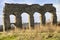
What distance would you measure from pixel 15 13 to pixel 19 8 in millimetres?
772

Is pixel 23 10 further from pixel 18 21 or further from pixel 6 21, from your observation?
pixel 6 21

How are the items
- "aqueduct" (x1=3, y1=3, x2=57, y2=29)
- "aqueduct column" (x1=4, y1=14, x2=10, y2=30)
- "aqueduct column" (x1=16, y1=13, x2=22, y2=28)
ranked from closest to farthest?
"aqueduct column" (x1=4, y1=14, x2=10, y2=30) → "aqueduct" (x1=3, y1=3, x2=57, y2=29) → "aqueduct column" (x1=16, y1=13, x2=22, y2=28)

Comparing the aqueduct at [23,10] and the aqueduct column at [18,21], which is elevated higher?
the aqueduct at [23,10]

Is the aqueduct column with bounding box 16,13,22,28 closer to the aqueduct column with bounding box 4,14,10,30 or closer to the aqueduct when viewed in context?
the aqueduct

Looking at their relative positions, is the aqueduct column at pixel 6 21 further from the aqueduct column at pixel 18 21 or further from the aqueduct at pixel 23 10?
the aqueduct column at pixel 18 21

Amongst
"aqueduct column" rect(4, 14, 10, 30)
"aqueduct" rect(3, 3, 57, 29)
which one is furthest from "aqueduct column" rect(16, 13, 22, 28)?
"aqueduct column" rect(4, 14, 10, 30)

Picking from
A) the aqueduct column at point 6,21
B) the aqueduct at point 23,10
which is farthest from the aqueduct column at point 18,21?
the aqueduct column at point 6,21

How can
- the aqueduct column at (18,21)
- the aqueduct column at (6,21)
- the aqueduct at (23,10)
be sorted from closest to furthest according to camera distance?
the aqueduct column at (6,21)
the aqueduct at (23,10)
the aqueduct column at (18,21)

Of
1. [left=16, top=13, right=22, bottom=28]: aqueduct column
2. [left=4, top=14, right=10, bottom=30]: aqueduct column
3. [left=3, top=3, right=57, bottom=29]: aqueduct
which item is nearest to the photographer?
[left=4, top=14, right=10, bottom=30]: aqueduct column

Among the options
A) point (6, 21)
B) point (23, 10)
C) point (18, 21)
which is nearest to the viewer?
point (6, 21)

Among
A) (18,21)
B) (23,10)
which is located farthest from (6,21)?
(23,10)

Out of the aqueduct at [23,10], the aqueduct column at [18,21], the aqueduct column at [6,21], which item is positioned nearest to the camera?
the aqueduct column at [6,21]

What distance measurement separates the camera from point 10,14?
21875mm

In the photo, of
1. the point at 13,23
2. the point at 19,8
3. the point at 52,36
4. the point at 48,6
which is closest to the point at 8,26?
the point at 13,23
